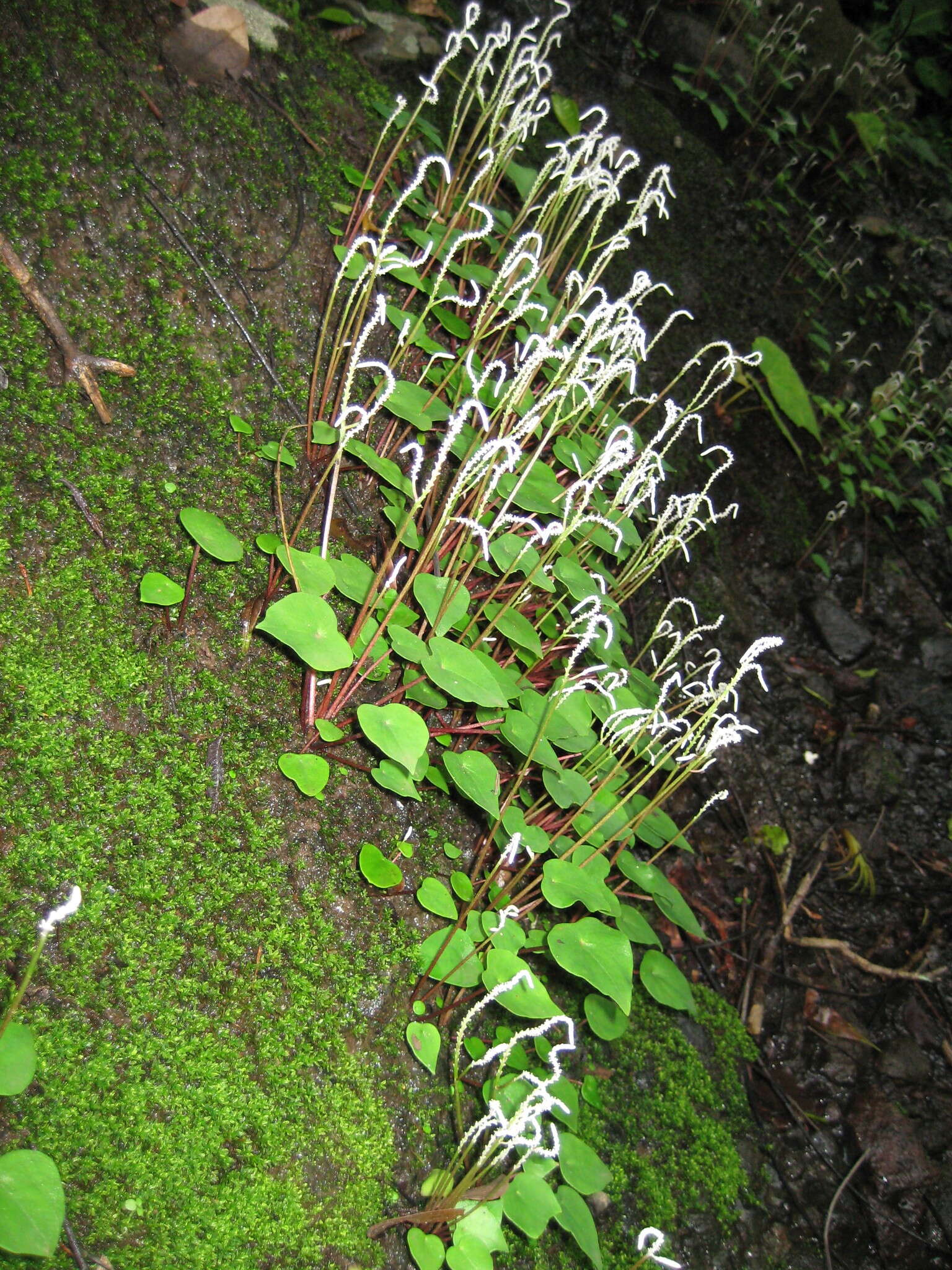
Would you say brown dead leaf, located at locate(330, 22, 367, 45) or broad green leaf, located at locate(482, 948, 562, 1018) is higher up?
brown dead leaf, located at locate(330, 22, 367, 45)

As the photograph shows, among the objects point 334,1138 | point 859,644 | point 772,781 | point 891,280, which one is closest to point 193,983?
point 334,1138

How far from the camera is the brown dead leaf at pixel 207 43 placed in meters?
2.29

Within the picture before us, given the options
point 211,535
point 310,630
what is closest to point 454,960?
point 310,630

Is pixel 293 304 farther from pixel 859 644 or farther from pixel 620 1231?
pixel 859 644

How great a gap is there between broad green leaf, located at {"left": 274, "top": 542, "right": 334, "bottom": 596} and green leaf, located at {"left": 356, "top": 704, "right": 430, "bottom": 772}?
33 centimetres

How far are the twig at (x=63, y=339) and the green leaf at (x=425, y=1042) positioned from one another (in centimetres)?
152

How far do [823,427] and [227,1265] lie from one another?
470 centimetres

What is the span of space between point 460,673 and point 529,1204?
1.04 m

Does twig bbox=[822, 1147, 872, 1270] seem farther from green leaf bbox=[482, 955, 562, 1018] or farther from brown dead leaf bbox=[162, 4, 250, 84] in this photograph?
brown dead leaf bbox=[162, 4, 250, 84]

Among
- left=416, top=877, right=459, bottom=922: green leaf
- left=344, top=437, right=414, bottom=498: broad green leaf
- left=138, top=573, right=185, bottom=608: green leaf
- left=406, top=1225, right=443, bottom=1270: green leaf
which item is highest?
left=344, top=437, right=414, bottom=498: broad green leaf

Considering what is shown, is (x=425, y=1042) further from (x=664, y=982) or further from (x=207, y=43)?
(x=207, y=43)

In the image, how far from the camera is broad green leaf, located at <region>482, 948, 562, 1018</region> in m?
1.57

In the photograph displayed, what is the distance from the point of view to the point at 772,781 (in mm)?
3264

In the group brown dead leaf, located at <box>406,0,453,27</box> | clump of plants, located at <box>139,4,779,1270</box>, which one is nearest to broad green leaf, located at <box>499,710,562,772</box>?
clump of plants, located at <box>139,4,779,1270</box>
